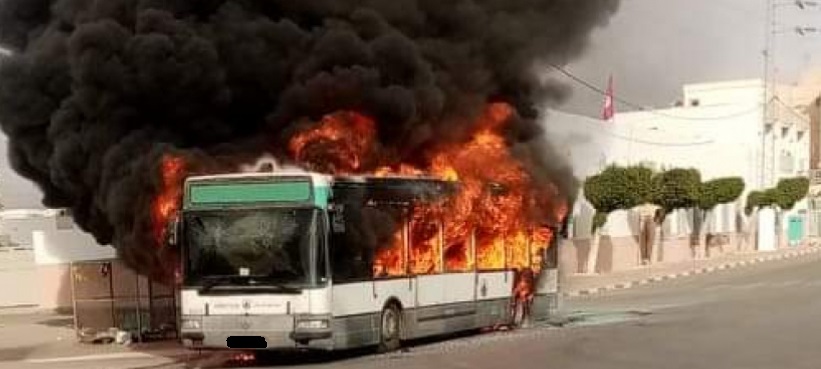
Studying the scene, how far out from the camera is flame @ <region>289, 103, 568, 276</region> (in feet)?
56.9

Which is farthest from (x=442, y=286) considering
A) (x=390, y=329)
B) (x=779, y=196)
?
(x=779, y=196)

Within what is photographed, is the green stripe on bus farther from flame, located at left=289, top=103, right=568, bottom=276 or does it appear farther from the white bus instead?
flame, located at left=289, top=103, right=568, bottom=276

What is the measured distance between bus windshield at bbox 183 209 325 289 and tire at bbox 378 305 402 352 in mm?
1722

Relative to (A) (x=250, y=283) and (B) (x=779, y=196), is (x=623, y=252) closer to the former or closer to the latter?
(B) (x=779, y=196)

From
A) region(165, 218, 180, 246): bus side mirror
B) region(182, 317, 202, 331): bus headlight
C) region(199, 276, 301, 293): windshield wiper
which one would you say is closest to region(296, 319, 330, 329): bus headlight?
region(199, 276, 301, 293): windshield wiper

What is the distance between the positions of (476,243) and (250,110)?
4662mm

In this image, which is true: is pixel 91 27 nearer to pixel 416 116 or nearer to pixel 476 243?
pixel 416 116

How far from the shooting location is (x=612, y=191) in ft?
133

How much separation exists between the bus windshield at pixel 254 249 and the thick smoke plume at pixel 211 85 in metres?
3.30

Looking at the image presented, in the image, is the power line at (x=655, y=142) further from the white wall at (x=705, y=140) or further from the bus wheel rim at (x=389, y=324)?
the bus wheel rim at (x=389, y=324)

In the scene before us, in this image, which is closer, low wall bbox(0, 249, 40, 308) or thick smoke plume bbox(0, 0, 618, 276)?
A: thick smoke plume bbox(0, 0, 618, 276)

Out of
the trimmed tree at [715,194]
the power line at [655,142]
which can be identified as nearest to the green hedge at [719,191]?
the trimmed tree at [715,194]

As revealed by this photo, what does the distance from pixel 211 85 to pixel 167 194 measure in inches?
90.9

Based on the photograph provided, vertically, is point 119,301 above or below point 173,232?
below
